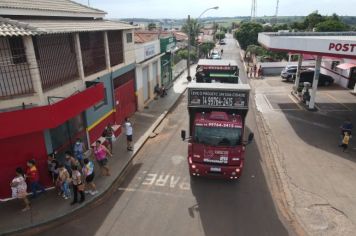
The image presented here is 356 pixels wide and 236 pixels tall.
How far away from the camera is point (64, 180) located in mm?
10578

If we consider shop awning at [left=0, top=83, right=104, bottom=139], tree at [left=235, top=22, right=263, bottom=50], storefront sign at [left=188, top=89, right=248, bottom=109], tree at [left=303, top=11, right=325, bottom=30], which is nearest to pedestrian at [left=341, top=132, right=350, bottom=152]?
storefront sign at [left=188, top=89, right=248, bottom=109]

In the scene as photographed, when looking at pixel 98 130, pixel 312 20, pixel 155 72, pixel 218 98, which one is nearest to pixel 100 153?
pixel 98 130

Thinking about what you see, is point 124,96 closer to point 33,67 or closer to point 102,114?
point 102,114

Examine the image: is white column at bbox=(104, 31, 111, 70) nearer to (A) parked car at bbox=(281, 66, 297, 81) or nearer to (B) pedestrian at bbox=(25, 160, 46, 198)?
(B) pedestrian at bbox=(25, 160, 46, 198)

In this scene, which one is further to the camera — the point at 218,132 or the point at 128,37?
the point at 128,37

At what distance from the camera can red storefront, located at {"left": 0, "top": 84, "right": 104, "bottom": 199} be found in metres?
9.47

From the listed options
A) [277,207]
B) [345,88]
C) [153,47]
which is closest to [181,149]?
[277,207]

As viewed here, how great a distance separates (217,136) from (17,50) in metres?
8.13

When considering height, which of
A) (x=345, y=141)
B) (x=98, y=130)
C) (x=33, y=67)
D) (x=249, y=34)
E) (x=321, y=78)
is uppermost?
(x=33, y=67)

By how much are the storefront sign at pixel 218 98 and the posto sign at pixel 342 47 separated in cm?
858

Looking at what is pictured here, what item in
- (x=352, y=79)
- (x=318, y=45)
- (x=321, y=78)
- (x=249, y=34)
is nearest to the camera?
(x=318, y=45)

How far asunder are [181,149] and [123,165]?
331 cm

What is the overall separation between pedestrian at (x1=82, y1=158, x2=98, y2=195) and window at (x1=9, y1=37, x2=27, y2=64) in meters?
4.30

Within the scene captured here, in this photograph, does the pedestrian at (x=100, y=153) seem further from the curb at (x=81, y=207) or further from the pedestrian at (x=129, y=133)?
→ the pedestrian at (x=129, y=133)
